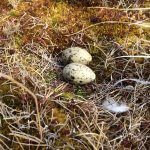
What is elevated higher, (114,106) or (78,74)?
(78,74)

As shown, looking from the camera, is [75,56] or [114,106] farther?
[75,56]

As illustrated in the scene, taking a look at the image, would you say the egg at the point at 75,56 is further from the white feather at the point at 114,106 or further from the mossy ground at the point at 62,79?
the white feather at the point at 114,106

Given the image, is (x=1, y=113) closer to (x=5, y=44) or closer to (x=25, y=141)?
(x=25, y=141)

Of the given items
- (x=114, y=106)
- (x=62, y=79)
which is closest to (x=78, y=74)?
(x=62, y=79)

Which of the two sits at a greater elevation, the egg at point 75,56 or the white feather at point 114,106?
the egg at point 75,56

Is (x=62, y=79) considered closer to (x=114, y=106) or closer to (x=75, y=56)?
(x=75, y=56)

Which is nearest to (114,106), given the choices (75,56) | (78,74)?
(78,74)

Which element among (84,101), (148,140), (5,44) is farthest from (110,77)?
(5,44)

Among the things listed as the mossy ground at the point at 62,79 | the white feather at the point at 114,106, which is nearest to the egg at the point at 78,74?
the mossy ground at the point at 62,79
